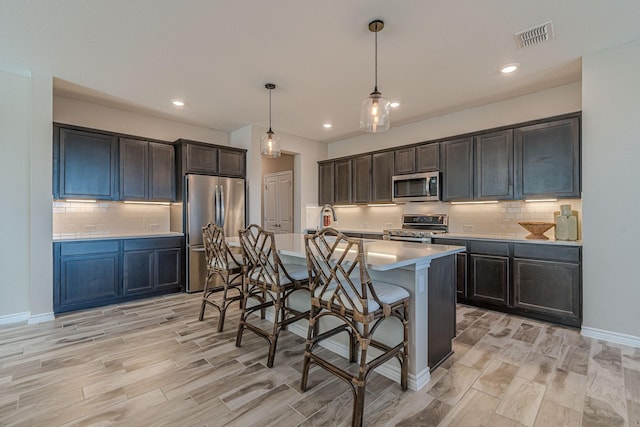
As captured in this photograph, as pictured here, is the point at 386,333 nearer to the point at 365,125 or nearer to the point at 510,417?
the point at 510,417

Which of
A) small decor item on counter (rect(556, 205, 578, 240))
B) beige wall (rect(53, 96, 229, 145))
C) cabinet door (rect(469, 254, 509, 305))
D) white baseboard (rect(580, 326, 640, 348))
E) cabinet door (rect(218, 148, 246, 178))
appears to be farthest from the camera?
cabinet door (rect(218, 148, 246, 178))

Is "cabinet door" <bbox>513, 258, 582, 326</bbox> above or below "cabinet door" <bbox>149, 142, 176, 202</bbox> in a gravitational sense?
below

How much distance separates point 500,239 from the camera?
3.50 metres

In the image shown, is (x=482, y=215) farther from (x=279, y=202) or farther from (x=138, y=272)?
(x=138, y=272)

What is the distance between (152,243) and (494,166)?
15.8 feet

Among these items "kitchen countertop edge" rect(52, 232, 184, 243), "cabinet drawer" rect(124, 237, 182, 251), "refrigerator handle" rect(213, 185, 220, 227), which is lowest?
"cabinet drawer" rect(124, 237, 182, 251)

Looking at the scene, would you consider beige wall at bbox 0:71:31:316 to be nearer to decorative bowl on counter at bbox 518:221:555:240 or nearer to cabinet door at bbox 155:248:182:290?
cabinet door at bbox 155:248:182:290

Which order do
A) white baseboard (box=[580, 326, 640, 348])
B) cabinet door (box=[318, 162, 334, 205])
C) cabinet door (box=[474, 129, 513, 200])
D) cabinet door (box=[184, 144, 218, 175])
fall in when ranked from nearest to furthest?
white baseboard (box=[580, 326, 640, 348]) → cabinet door (box=[474, 129, 513, 200]) → cabinet door (box=[184, 144, 218, 175]) → cabinet door (box=[318, 162, 334, 205])

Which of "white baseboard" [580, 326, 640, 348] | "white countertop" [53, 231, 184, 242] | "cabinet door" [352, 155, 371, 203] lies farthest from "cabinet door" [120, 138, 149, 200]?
"white baseboard" [580, 326, 640, 348]

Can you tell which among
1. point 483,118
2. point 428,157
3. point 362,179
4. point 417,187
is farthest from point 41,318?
point 483,118

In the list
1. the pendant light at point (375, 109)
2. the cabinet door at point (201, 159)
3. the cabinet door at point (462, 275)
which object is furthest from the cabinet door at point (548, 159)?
the cabinet door at point (201, 159)

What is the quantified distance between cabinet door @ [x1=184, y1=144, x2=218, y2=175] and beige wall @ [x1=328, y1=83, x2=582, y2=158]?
9.16 feet

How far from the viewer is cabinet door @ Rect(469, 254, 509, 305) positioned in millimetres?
3470

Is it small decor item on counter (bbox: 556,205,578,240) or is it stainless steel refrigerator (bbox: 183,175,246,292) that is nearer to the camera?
small decor item on counter (bbox: 556,205,578,240)
